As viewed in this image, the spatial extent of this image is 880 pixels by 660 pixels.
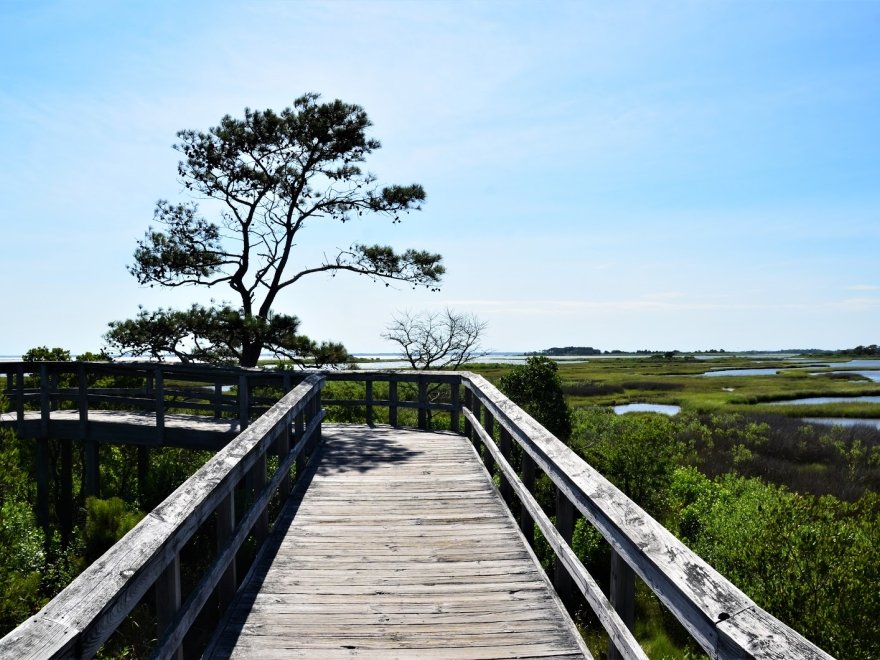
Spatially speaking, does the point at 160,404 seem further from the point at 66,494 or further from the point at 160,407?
the point at 66,494

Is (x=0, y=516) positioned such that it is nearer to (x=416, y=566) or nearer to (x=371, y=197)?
(x=416, y=566)

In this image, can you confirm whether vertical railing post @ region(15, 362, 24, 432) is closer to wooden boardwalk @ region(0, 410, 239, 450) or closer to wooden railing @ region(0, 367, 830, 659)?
wooden boardwalk @ region(0, 410, 239, 450)

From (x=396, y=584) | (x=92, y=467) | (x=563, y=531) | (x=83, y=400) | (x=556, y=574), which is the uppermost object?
(x=83, y=400)

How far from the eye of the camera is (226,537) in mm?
3625

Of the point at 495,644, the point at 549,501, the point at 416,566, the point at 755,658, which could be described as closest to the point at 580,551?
the point at 549,501

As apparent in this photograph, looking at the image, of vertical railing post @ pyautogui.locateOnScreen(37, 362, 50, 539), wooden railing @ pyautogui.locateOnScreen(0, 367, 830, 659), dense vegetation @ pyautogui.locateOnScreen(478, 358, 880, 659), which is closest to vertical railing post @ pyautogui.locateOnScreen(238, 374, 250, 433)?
vertical railing post @ pyautogui.locateOnScreen(37, 362, 50, 539)

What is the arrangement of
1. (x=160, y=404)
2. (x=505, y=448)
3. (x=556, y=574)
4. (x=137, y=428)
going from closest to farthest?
(x=556, y=574)
(x=505, y=448)
(x=160, y=404)
(x=137, y=428)

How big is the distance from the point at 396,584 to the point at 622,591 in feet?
6.41

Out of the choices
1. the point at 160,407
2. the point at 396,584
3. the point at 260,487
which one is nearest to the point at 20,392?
the point at 160,407

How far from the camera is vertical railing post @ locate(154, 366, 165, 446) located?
11276mm

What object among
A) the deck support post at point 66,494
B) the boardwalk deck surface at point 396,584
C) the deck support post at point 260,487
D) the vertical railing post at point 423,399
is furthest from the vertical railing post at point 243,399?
the deck support post at point 66,494

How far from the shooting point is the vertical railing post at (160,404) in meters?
11.3

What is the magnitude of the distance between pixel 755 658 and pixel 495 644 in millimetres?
2074

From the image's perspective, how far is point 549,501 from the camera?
13.1 metres
